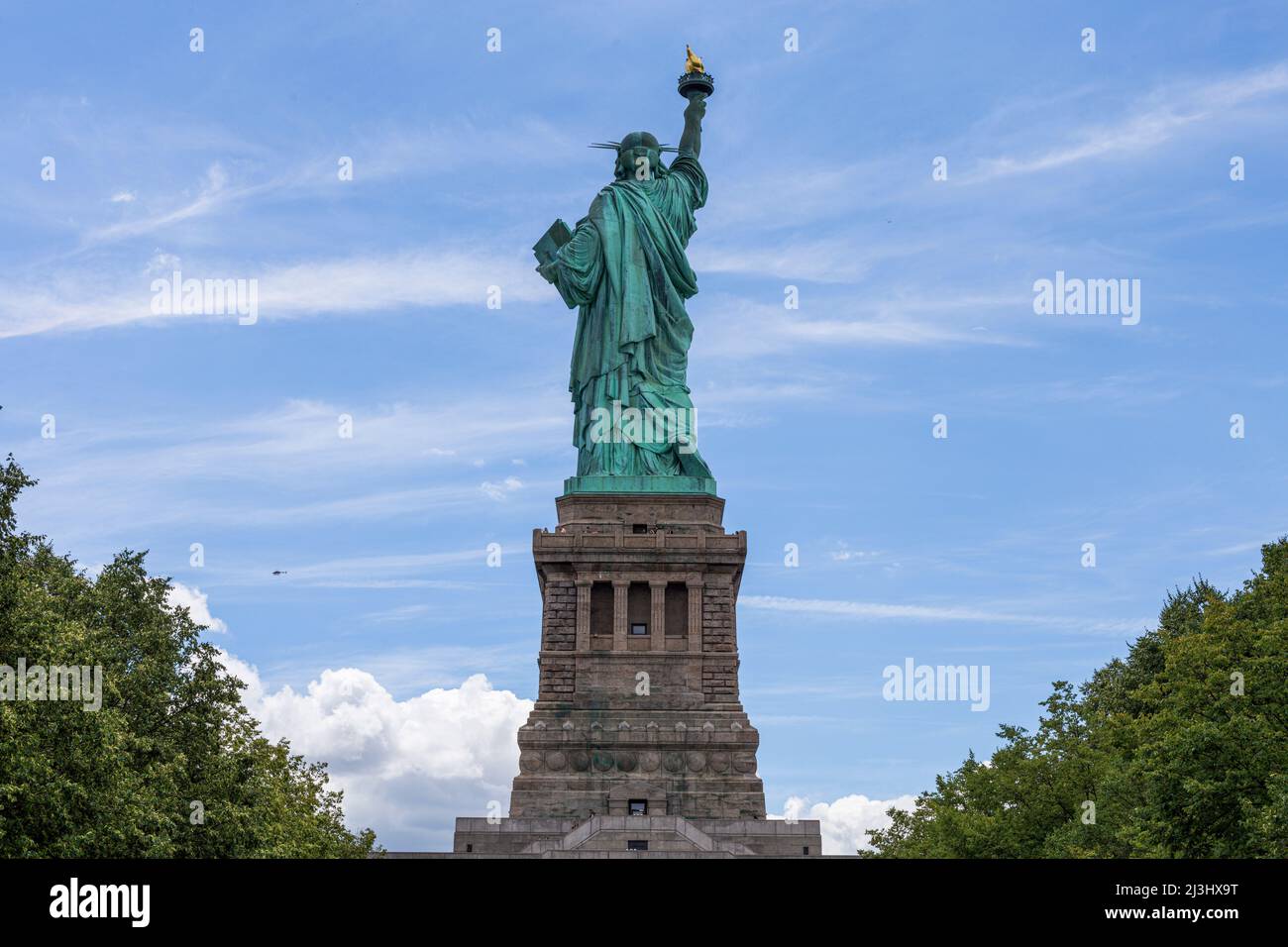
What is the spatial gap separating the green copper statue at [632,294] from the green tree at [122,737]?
2013 centimetres

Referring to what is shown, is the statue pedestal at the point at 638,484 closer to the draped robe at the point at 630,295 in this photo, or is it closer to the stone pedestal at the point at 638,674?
the stone pedestal at the point at 638,674

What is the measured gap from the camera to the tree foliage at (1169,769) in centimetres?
3516

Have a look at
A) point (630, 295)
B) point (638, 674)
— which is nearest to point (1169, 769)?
point (638, 674)

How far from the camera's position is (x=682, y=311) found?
67188 millimetres

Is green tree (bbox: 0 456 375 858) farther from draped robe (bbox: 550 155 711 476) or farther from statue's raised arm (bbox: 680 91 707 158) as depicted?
statue's raised arm (bbox: 680 91 707 158)

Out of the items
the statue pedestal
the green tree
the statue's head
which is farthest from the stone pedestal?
the statue's head

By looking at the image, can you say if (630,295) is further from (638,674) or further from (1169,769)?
(1169,769)

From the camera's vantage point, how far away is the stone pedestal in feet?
181

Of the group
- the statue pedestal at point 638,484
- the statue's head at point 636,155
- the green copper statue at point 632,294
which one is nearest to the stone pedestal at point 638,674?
the statue pedestal at point 638,484

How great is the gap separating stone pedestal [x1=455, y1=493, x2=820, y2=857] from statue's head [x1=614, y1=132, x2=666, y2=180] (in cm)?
1447

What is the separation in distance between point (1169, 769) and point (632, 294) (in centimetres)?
3489

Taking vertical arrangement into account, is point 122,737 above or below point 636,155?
below

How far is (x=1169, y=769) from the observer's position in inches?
1433
